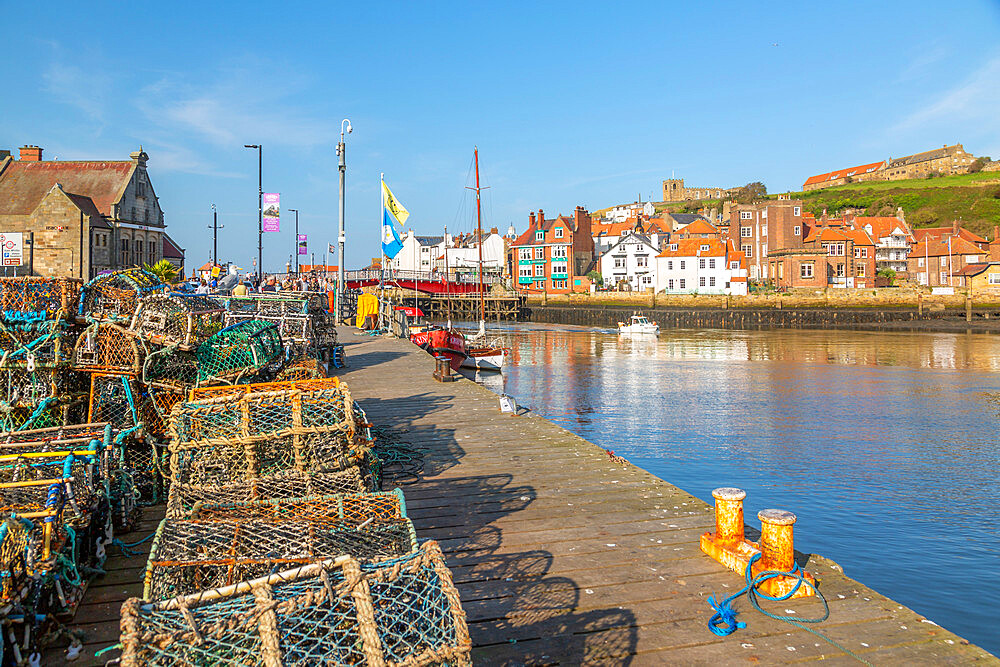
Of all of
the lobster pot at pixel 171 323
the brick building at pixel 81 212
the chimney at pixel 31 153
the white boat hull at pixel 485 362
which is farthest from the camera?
the chimney at pixel 31 153

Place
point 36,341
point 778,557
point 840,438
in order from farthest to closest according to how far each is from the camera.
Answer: point 840,438 < point 36,341 < point 778,557

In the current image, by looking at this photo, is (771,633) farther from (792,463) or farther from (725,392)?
(725,392)

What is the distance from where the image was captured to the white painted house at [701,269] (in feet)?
233

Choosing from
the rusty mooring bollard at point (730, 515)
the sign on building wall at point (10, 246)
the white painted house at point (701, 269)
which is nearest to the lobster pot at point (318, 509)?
the rusty mooring bollard at point (730, 515)

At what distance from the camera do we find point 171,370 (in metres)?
6.93

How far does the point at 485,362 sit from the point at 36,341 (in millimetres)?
19800

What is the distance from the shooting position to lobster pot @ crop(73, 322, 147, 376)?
252 inches

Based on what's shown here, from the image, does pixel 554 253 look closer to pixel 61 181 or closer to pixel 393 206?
pixel 61 181

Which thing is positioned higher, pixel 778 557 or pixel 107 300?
pixel 107 300

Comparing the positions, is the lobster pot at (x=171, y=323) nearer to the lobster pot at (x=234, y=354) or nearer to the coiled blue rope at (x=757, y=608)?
the lobster pot at (x=234, y=354)

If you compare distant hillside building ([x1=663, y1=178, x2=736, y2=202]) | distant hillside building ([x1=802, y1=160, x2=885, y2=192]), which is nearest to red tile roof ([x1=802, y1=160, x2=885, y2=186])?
distant hillside building ([x1=802, y1=160, x2=885, y2=192])

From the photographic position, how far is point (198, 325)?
7816 millimetres

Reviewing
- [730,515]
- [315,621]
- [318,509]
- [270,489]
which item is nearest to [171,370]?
Result: [270,489]

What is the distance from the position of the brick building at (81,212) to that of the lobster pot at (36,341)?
36.3 meters
